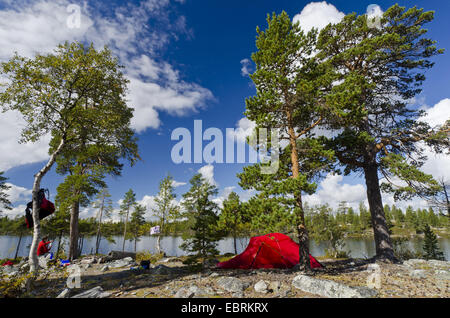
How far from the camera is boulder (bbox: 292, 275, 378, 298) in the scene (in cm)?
487

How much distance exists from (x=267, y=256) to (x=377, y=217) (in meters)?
6.77

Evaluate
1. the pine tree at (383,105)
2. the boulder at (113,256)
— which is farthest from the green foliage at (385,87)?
the boulder at (113,256)

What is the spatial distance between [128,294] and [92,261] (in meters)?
11.3

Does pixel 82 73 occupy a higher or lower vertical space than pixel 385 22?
lower

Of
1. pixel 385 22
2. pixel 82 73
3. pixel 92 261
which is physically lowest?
pixel 92 261

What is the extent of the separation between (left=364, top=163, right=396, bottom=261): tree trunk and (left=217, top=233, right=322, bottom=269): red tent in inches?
167

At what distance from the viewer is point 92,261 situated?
14.1 m

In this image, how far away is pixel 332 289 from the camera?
16.7ft

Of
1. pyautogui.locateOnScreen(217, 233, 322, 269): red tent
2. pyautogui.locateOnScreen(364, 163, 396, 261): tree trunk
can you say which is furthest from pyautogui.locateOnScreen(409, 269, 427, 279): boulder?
pyautogui.locateOnScreen(364, 163, 396, 261): tree trunk

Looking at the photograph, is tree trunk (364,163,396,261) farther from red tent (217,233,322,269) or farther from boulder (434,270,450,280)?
red tent (217,233,322,269)

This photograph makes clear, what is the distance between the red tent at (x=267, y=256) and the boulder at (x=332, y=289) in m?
4.46
